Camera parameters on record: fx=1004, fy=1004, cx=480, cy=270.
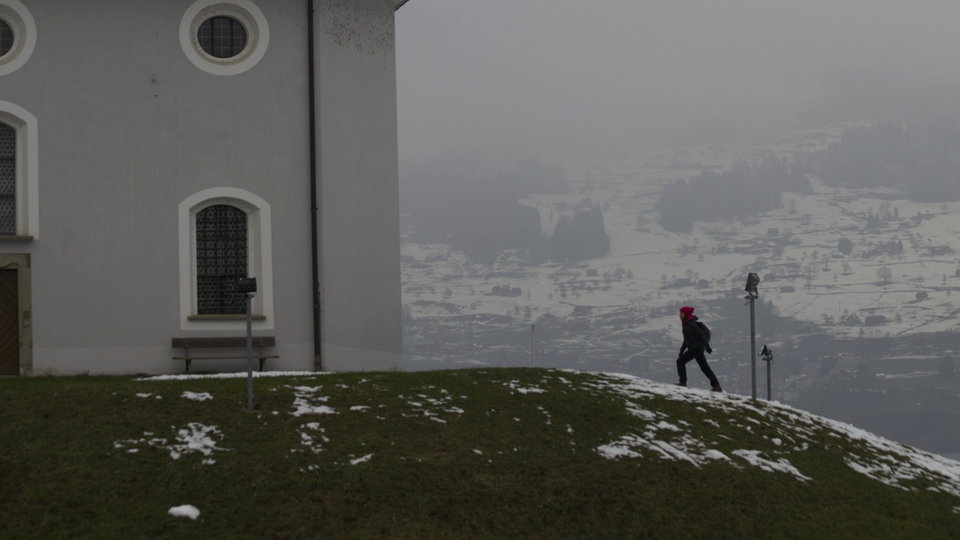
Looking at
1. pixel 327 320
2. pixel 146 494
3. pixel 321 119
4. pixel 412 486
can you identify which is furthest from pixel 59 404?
pixel 321 119

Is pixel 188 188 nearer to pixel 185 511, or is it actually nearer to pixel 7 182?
pixel 7 182

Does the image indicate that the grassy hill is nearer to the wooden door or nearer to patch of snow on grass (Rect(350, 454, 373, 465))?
patch of snow on grass (Rect(350, 454, 373, 465))

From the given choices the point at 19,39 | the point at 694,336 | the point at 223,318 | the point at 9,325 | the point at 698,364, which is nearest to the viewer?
the point at 694,336

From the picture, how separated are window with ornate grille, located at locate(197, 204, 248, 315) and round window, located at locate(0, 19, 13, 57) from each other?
5.11 metres

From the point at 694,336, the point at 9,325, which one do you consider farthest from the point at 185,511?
the point at 694,336

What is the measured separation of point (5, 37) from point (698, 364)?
15.5 metres

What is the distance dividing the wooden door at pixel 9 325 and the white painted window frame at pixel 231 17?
575cm

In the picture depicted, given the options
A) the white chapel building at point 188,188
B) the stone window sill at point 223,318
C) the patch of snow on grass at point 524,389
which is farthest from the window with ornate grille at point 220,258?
the patch of snow on grass at point 524,389

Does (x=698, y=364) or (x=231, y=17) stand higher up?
(x=231, y=17)

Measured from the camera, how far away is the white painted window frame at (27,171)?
793 inches

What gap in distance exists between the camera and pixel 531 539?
39.8 ft

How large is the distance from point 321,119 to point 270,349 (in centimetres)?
492

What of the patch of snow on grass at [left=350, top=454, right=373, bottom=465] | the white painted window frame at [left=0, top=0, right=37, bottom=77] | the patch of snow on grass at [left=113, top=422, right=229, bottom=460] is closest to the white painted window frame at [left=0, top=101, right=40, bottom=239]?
the white painted window frame at [left=0, top=0, right=37, bottom=77]

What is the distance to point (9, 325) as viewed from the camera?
20141 millimetres
